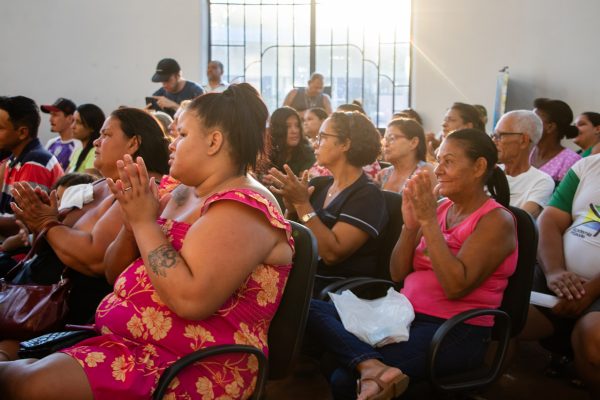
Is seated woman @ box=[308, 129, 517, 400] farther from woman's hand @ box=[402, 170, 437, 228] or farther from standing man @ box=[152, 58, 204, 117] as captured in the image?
standing man @ box=[152, 58, 204, 117]

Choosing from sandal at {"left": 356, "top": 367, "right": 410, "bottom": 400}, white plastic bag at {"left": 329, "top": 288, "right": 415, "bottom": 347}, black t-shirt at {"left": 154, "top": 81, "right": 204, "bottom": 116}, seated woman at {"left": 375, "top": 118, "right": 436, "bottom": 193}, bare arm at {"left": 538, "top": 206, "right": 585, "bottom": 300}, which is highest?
black t-shirt at {"left": 154, "top": 81, "right": 204, "bottom": 116}

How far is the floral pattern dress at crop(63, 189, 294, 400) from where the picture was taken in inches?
58.0

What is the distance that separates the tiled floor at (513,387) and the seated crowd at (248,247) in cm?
48

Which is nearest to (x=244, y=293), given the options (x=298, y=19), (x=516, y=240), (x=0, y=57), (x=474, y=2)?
(x=516, y=240)

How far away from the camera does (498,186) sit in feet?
7.60

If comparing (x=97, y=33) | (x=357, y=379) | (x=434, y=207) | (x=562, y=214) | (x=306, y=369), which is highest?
(x=97, y=33)

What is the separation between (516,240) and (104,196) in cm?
155

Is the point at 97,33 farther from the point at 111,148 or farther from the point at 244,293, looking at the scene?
the point at 244,293

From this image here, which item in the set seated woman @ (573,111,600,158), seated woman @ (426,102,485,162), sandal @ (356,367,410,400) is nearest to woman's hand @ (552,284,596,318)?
sandal @ (356,367,410,400)

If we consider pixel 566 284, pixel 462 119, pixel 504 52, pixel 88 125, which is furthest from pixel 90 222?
pixel 504 52

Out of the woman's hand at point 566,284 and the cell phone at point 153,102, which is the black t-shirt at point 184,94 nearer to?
the cell phone at point 153,102

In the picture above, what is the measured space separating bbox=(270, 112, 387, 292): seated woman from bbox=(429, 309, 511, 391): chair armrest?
69 centimetres

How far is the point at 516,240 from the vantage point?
2.09 meters

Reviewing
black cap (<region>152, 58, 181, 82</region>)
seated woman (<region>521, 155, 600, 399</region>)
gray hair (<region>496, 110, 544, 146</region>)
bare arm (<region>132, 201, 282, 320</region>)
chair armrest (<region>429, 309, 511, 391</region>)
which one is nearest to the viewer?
bare arm (<region>132, 201, 282, 320</region>)
